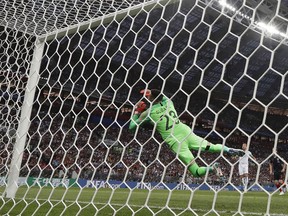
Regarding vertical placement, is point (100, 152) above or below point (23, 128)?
below

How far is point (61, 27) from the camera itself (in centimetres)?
333

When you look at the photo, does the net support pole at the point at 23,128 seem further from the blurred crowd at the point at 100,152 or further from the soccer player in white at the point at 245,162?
the soccer player in white at the point at 245,162

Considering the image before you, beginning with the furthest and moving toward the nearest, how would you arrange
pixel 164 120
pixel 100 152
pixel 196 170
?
1. pixel 100 152
2. pixel 196 170
3. pixel 164 120

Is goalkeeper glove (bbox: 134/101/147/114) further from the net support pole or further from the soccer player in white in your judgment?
the net support pole

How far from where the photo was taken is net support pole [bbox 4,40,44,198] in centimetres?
299

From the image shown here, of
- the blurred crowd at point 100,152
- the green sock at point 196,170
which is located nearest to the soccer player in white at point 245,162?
the blurred crowd at point 100,152

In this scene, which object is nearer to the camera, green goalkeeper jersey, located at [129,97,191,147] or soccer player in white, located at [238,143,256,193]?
soccer player in white, located at [238,143,256,193]

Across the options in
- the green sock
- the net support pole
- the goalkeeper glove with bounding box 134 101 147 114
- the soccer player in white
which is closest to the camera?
the soccer player in white

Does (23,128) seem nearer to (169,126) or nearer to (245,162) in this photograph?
(169,126)

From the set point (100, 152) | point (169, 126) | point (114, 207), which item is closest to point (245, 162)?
point (114, 207)

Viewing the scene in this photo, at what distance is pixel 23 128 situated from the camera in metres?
3.24

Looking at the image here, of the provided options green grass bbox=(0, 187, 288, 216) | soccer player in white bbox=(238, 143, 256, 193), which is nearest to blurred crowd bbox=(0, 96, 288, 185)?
soccer player in white bbox=(238, 143, 256, 193)

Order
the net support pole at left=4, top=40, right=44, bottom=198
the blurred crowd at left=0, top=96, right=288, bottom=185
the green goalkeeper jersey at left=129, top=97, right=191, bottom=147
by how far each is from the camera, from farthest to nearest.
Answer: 1. the net support pole at left=4, top=40, right=44, bottom=198
2. the green goalkeeper jersey at left=129, top=97, right=191, bottom=147
3. the blurred crowd at left=0, top=96, right=288, bottom=185

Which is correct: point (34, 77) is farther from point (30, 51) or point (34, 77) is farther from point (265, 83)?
point (265, 83)
